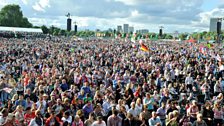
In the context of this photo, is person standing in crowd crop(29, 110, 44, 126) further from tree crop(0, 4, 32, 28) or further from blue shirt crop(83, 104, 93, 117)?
tree crop(0, 4, 32, 28)

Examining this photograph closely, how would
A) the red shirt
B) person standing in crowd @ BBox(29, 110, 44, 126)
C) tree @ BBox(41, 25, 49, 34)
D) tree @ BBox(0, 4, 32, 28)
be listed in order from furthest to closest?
tree @ BBox(0, 4, 32, 28) < tree @ BBox(41, 25, 49, 34) < the red shirt < person standing in crowd @ BBox(29, 110, 44, 126)

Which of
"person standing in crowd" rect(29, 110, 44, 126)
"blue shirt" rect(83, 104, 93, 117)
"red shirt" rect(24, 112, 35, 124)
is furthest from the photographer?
"blue shirt" rect(83, 104, 93, 117)

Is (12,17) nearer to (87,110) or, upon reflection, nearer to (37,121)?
(87,110)

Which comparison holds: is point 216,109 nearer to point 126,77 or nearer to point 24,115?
point 24,115

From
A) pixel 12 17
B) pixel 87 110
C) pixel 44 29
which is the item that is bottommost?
pixel 87 110

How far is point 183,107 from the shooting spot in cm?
1280

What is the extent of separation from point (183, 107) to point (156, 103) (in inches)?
39.4

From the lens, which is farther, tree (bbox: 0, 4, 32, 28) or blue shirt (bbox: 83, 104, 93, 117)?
tree (bbox: 0, 4, 32, 28)

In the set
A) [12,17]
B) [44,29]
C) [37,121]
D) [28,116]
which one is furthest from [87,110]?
[12,17]

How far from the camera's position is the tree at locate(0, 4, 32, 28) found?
442ft

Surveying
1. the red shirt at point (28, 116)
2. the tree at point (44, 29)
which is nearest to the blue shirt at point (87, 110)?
the red shirt at point (28, 116)

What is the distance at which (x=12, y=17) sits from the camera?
137750 millimetres

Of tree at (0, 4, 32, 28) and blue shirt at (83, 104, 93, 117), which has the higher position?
tree at (0, 4, 32, 28)

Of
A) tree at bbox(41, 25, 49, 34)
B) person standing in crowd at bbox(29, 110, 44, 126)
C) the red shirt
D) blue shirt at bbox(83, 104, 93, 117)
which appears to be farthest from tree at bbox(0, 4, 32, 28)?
person standing in crowd at bbox(29, 110, 44, 126)
